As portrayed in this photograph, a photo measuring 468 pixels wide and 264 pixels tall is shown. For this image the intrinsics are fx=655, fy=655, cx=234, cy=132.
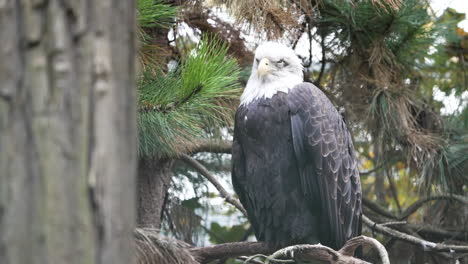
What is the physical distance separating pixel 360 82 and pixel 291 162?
1.11m

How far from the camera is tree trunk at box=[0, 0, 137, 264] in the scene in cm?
98

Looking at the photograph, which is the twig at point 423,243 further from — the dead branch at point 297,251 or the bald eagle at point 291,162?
the dead branch at point 297,251

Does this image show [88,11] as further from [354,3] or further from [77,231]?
[354,3]

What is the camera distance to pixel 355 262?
285 centimetres

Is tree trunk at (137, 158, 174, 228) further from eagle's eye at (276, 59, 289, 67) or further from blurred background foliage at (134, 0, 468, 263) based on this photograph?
eagle's eye at (276, 59, 289, 67)

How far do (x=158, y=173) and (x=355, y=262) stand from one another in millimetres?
1581

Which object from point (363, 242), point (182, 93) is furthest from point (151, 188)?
point (363, 242)

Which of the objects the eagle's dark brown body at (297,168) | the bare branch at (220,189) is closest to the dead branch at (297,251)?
the eagle's dark brown body at (297,168)

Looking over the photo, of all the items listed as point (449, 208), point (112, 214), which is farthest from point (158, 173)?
point (112, 214)

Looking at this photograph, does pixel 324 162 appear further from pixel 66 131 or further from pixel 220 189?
pixel 66 131

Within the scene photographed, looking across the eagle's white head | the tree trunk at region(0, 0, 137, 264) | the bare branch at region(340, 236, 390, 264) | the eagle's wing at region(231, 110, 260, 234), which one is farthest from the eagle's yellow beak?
the tree trunk at region(0, 0, 137, 264)

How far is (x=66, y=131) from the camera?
99 cm

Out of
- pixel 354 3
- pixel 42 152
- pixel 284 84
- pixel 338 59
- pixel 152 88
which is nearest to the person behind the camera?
pixel 42 152

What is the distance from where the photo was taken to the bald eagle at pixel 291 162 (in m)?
3.65
